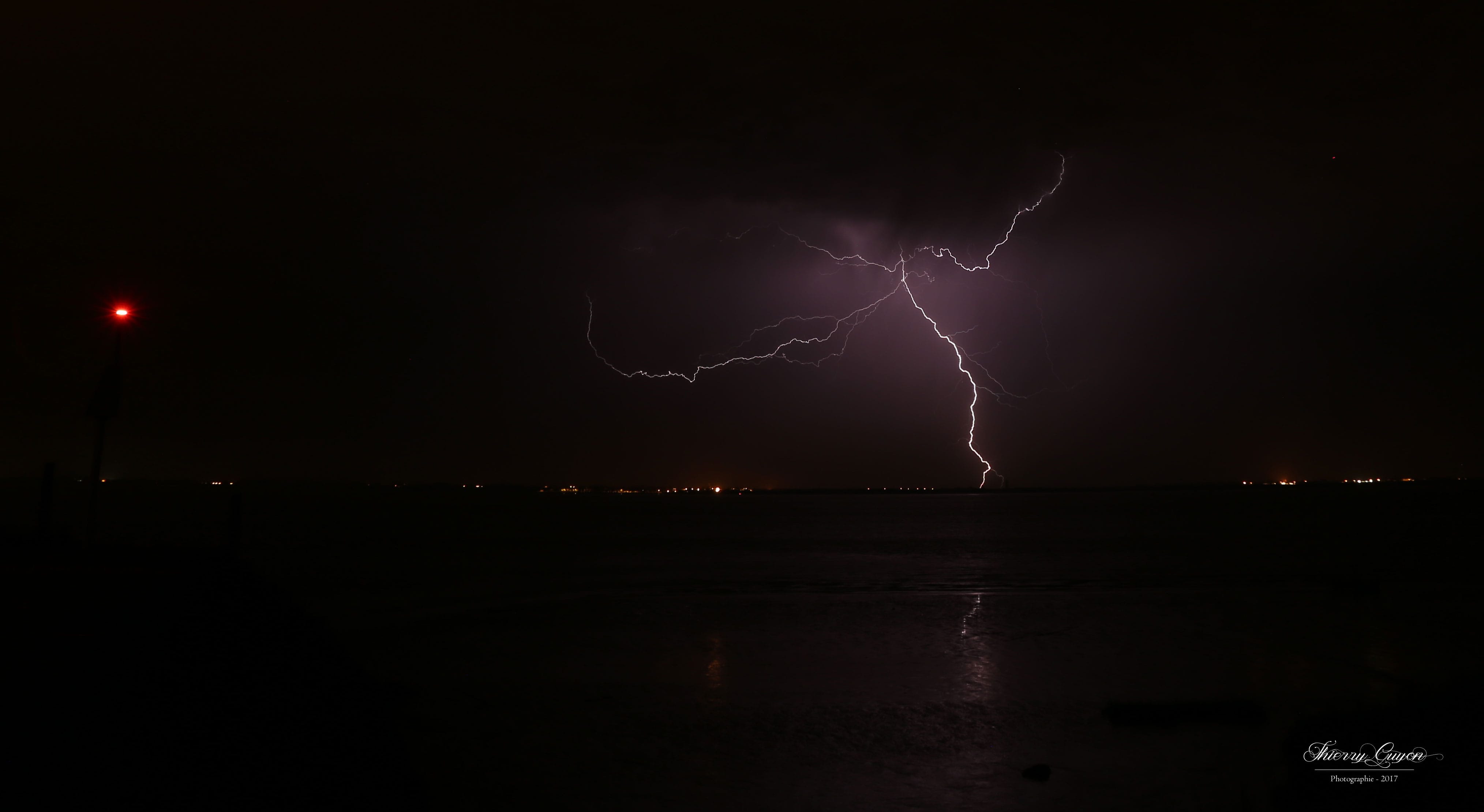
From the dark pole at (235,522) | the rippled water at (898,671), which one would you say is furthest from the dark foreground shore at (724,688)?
the dark pole at (235,522)

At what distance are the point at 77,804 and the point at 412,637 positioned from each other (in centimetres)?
1138

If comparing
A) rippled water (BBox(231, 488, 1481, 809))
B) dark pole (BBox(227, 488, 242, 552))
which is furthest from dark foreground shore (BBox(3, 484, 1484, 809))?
dark pole (BBox(227, 488, 242, 552))

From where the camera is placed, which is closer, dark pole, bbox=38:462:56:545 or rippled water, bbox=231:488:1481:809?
rippled water, bbox=231:488:1481:809

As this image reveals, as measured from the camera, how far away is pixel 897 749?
9.68 meters

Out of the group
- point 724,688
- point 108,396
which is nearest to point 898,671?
point 724,688

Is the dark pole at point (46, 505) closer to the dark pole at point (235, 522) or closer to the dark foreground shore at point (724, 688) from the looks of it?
the dark foreground shore at point (724, 688)

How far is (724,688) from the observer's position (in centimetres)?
1303

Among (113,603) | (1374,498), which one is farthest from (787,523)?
(1374,498)

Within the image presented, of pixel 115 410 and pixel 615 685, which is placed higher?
pixel 115 410

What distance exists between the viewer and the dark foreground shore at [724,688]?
8.20 meters

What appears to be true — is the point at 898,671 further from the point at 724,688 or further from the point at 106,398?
the point at 106,398

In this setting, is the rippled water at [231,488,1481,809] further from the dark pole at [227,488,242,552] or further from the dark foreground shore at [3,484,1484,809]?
the dark pole at [227,488,242,552]

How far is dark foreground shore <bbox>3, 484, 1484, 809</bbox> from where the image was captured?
8195mm

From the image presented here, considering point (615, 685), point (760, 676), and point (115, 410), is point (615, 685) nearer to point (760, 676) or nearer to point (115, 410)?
point (760, 676)
